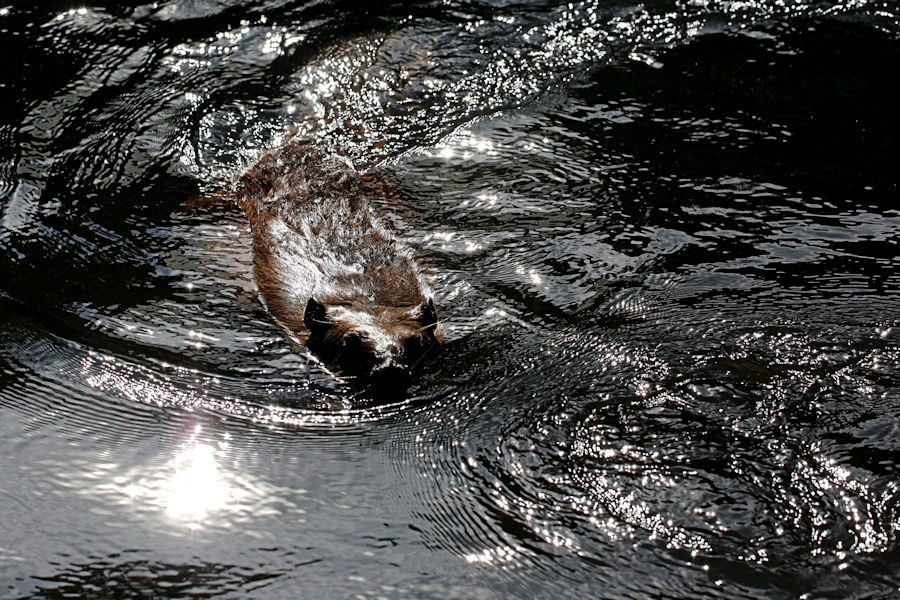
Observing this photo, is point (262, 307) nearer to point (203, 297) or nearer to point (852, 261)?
point (203, 297)

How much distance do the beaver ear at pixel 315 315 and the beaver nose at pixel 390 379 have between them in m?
0.68

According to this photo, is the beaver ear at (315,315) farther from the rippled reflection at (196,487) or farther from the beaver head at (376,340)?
the rippled reflection at (196,487)

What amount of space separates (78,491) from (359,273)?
2.45m

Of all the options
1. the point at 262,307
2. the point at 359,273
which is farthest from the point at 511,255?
the point at 262,307

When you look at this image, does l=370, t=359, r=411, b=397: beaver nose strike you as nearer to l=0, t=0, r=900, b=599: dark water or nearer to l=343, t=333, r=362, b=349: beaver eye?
l=0, t=0, r=900, b=599: dark water

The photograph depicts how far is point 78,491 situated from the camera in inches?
164

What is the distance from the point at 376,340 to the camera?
5.13 metres

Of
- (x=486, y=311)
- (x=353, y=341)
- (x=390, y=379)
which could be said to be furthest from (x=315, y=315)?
(x=486, y=311)

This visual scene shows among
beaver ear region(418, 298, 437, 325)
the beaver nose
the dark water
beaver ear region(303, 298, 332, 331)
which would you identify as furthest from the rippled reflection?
beaver ear region(418, 298, 437, 325)

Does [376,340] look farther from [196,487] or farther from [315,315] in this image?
[196,487]

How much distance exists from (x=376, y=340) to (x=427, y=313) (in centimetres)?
41

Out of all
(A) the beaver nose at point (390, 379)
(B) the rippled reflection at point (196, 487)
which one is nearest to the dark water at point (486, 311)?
(B) the rippled reflection at point (196, 487)

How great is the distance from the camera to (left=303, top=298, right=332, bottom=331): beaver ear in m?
5.46

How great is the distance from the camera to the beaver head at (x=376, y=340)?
495 centimetres
